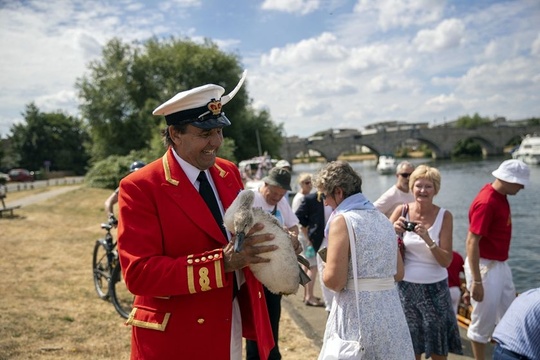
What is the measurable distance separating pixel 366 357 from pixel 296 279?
0.90m

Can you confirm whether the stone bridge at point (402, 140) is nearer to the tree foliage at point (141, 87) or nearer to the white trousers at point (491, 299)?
the tree foliage at point (141, 87)

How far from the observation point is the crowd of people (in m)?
2.24

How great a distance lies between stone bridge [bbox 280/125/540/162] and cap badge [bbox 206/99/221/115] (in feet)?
208

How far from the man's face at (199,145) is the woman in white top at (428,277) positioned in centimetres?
216

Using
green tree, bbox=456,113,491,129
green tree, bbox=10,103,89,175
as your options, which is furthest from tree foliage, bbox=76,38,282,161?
green tree, bbox=456,113,491,129

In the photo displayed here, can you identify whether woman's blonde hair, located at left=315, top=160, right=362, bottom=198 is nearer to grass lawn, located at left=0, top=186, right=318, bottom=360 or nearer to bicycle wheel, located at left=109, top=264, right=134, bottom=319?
grass lawn, located at left=0, top=186, right=318, bottom=360

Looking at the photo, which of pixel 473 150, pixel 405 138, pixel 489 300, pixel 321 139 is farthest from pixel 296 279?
pixel 473 150

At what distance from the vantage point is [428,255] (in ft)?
13.2

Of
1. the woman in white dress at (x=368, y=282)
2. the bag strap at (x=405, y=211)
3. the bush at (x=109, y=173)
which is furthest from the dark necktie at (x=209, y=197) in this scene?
the bush at (x=109, y=173)

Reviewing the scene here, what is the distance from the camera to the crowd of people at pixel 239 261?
224cm

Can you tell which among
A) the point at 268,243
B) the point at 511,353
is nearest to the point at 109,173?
the point at 268,243

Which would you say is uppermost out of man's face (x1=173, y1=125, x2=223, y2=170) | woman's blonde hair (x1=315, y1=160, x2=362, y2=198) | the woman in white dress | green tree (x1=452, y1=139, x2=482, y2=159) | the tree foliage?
the tree foliage

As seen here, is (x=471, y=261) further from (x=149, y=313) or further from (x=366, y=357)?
(x=149, y=313)

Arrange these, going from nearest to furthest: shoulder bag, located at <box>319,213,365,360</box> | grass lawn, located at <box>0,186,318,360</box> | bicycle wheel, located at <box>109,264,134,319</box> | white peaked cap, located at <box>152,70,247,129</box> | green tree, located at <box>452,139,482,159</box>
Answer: white peaked cap, located at <box>152,70,247,129</box>
shoulder bag, located at <box>319,213,365,360</box>
grass lawn, located at <box>0,186,318,360</box>
bicycle wheel, located at <box>109,264,134,319</box>
green tree, located at <box>452,139,482,159</box>
